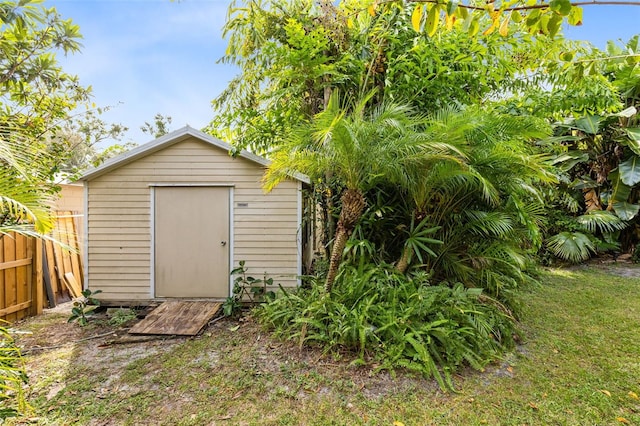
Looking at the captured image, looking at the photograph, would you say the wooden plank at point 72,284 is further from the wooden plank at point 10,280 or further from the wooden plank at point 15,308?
the wooden plank at point 10,280

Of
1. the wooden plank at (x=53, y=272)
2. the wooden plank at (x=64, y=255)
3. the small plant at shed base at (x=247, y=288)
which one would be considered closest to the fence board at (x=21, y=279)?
the wooden plank at (x=53, y=272)

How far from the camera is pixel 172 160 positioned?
512 centimetres

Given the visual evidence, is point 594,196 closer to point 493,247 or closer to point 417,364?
point 493,247

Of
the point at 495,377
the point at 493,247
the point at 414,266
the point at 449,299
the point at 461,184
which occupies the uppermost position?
the point at 461,184

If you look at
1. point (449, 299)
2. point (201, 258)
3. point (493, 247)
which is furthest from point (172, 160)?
point (493, 247)

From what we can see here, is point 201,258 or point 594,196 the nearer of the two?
point 201,258

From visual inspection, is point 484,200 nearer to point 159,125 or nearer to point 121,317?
point 121,317

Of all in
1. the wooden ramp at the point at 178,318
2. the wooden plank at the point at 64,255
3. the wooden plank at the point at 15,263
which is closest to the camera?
the wooden ramp at the point at 178,318

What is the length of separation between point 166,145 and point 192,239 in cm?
159

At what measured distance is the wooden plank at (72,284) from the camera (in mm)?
6102

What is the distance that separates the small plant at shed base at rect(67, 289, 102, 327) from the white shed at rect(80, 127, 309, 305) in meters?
0.18

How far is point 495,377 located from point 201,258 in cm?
435

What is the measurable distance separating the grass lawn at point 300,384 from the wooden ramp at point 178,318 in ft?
0.67

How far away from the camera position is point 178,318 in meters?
4.47
